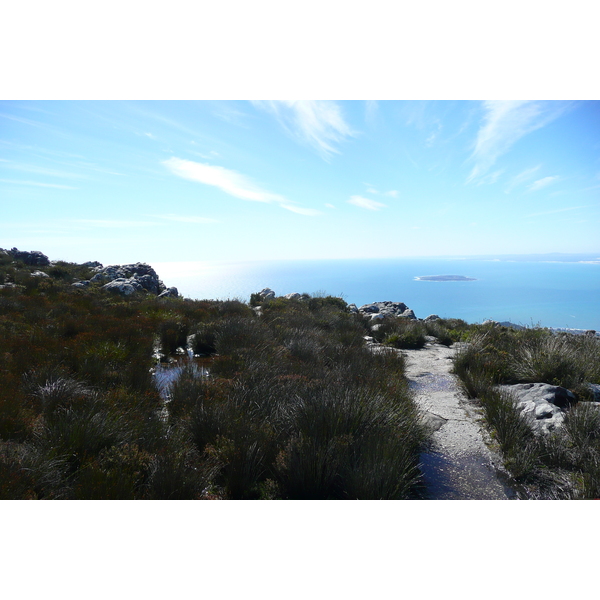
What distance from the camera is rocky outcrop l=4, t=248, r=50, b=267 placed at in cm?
2093

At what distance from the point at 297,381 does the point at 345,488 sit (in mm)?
1887

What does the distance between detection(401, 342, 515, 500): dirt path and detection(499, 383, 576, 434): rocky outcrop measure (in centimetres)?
59

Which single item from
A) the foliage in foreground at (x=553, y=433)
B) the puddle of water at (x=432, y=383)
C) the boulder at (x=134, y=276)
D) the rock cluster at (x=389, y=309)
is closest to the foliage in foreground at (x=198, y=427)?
the puddle of water at (x=432, y=383)

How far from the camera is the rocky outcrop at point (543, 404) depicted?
3.68 m

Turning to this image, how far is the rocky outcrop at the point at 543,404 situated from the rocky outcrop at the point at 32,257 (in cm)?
2732

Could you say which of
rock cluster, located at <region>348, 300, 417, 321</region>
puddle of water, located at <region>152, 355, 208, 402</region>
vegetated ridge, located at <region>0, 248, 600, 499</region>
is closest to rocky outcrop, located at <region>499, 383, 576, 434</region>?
vegetated ridge, located at <region>0, 248, 600, 499</region>

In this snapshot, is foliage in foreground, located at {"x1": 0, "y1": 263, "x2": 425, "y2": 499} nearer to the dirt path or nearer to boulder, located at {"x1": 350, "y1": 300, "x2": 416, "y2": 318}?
the dirt path

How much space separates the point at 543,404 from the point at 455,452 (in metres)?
1.76

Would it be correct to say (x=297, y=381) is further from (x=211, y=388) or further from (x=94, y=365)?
(x=94, y=365)

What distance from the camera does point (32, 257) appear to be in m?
21.2

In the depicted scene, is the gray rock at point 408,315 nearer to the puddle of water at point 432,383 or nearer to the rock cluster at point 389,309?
the rock cluster at point 389,309

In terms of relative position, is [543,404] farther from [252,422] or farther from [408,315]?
[408,315]

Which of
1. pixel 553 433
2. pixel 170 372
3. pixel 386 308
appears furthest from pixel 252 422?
pixel 386 308

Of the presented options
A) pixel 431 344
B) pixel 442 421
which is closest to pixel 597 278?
pixel 431 344
